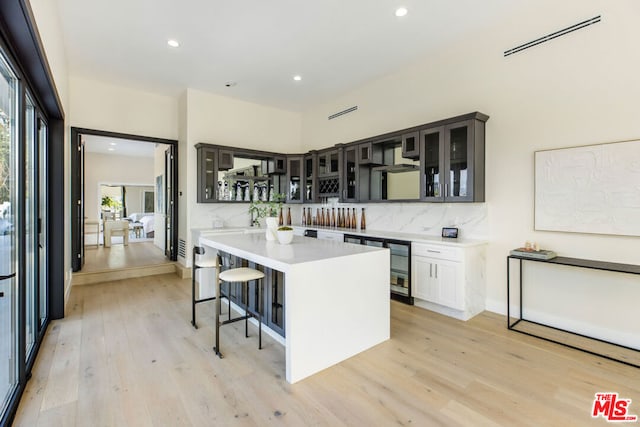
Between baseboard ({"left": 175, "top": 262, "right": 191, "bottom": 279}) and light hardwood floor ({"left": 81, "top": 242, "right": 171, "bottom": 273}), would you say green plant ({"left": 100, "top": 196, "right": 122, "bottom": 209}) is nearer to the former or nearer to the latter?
light hardwood floor ({"left": 81, "top": 242, "right": 171, "bottom": 273})

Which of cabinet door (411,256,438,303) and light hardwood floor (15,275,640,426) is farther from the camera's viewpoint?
cabinet door (411,256,438,303)

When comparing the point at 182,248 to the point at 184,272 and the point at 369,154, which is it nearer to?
the point at 184,272

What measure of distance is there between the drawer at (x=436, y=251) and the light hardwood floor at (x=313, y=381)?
28.8 inches

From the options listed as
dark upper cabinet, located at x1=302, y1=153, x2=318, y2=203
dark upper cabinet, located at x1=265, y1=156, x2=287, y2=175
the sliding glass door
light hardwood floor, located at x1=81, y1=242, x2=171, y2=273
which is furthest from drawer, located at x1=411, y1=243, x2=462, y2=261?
light hardwood floor, located at x1=81, y1=242, x2=171, y2=273

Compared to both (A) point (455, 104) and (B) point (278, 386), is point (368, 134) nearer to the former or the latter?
(A) point (455, 104)

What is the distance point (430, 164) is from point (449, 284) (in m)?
1.47

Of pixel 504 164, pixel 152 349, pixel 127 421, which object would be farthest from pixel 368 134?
pixel 127 421

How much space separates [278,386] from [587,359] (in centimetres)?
252

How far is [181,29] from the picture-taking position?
11.7 feet

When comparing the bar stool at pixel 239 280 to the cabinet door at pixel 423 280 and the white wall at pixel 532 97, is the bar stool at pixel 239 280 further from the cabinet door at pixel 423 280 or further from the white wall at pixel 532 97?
the white wall at pixel 532 97

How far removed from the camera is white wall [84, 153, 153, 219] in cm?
989

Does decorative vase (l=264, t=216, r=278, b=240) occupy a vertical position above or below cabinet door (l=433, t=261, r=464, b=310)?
above

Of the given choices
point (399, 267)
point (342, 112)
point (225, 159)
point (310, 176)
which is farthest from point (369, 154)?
point (225, 159)

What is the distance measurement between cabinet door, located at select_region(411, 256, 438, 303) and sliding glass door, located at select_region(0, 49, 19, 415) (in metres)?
3.58
